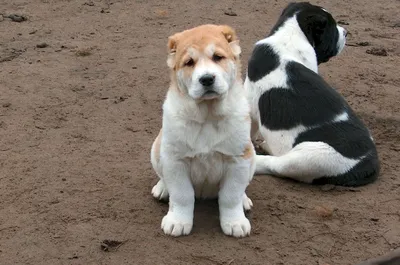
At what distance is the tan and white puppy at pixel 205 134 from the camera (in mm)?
4273

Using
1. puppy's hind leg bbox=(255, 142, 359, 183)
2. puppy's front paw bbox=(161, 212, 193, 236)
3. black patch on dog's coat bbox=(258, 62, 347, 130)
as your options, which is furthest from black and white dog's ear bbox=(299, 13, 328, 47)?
puppy's front paw bbox=(161, 212, 193, 236)

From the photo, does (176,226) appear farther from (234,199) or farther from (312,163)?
(312,163)

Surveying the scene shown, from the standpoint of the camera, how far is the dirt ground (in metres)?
4.48

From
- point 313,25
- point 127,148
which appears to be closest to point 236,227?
point 127,148

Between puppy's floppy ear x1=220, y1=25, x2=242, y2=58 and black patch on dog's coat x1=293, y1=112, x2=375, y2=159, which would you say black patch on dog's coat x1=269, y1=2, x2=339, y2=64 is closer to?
black patch on dog's coat x1=293, y1=112, x2=375, y2=159

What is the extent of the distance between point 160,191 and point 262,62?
176 cm

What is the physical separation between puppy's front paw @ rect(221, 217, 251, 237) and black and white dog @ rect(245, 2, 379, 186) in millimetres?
975

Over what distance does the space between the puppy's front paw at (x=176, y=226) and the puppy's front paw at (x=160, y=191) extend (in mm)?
426

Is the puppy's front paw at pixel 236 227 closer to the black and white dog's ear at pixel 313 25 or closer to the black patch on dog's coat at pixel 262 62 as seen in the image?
the black patch on dog's coat at pixel 262 62

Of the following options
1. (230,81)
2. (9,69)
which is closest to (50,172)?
(230,81)

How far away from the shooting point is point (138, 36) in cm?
883

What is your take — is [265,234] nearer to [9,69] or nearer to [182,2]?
[9,69]

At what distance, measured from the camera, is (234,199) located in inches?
177

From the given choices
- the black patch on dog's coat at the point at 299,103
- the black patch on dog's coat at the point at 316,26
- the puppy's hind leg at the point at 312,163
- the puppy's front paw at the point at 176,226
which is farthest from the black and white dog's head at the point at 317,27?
the puppy's front paw at the point at 176,226
